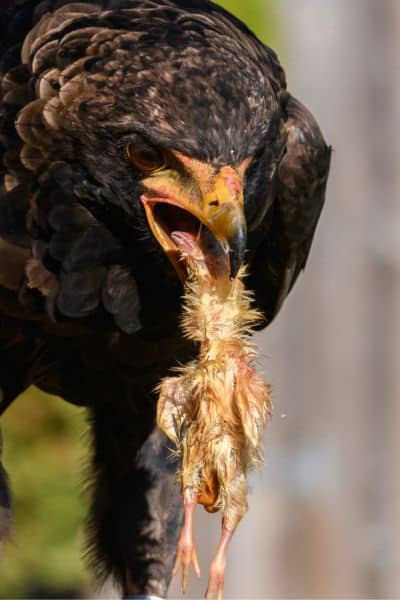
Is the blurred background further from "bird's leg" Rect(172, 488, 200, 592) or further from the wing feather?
"bird's leg" Rect(172, 488, 200, 592)

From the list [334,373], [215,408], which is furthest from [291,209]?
[334,373]

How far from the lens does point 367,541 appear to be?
498cm

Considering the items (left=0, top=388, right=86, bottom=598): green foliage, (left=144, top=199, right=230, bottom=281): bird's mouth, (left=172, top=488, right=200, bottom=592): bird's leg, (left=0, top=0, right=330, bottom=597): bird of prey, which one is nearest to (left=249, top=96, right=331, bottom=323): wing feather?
(left=0, top=0, right=330, bottom=597): bird of prey

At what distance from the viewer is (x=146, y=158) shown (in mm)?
2945

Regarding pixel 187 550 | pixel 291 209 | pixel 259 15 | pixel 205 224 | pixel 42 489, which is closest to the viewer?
pixel 187 550

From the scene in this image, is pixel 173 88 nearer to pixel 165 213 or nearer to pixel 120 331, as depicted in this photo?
pixel 165 213

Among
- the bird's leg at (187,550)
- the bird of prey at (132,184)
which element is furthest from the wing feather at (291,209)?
the bird's leg at (187,550)

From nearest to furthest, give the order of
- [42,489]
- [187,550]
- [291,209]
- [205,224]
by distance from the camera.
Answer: [187,550] < [205,224] < [291,209] < [42,489]

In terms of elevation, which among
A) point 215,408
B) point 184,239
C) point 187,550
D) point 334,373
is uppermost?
point 184,239

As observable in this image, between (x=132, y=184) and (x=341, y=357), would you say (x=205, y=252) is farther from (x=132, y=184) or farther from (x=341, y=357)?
(x=341, y=357)

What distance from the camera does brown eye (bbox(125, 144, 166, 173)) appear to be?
2918mm

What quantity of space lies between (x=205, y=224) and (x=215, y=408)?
1.11 ft

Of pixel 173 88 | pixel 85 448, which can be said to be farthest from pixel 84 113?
pixel 85 448

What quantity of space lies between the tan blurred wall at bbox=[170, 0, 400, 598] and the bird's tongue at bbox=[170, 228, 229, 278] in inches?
82.8
